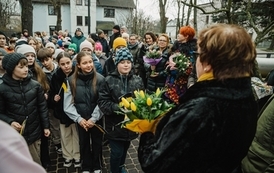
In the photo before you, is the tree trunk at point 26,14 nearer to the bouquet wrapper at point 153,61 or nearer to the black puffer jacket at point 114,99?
the bouquet wrapper at point 153,61

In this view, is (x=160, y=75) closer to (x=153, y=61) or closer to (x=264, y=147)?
(x=153, y=61)

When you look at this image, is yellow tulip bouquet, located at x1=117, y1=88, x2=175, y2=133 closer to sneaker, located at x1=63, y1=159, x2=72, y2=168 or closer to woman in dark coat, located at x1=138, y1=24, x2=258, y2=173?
woman in dark coat, located at x1=138, y1=24, x2=258, y2=173

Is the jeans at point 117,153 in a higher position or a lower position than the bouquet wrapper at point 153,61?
lower

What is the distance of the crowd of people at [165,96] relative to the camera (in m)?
1.50

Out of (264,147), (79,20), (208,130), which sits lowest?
(264,147)

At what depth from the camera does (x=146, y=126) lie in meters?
1.91

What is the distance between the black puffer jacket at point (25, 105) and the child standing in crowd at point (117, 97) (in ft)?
2.86

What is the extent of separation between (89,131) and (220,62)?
8.86 feet

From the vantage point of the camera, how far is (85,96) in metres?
Answer: 3.51

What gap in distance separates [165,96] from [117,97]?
1.89 meters

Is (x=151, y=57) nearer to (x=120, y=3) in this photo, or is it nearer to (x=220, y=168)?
(x=220, y=168)

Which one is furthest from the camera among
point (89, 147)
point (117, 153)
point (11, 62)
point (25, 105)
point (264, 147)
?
point (89, 147)

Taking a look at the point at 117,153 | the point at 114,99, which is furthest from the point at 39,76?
the point at 117,153

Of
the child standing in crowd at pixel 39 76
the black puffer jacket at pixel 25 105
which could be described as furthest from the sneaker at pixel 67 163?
the black puffer jacket at pixel 25 105
